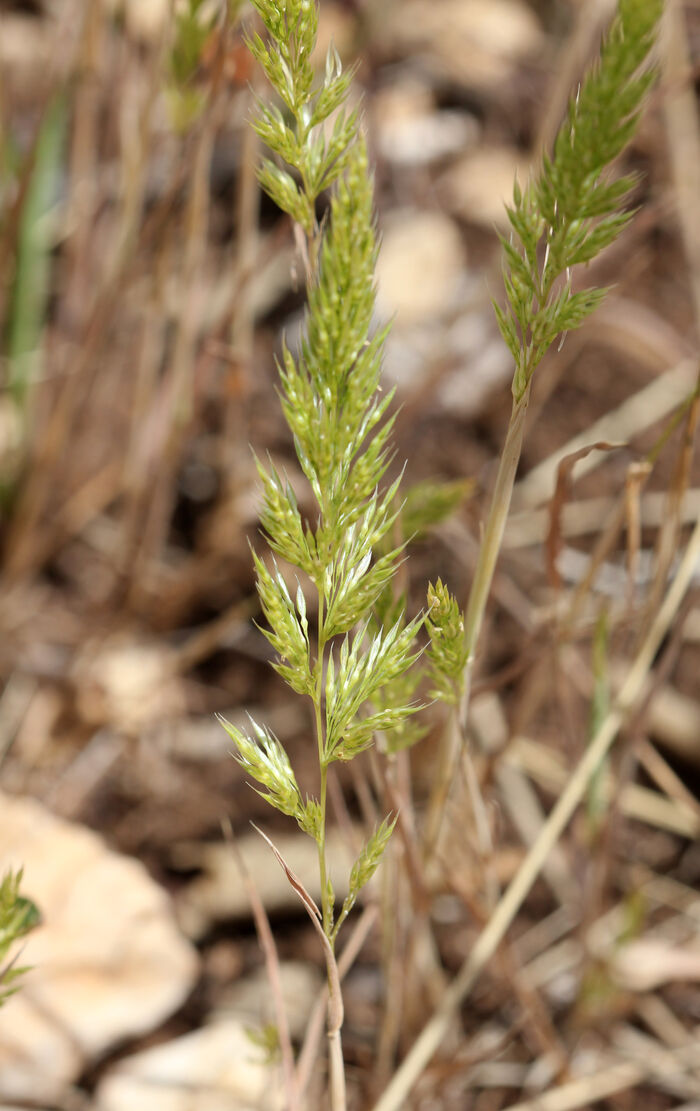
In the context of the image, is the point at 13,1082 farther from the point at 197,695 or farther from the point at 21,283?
the point at 21,283

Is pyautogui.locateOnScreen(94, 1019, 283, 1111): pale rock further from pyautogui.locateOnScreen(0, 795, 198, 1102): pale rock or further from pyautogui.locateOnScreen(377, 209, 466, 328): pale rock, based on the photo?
pyautogui.locateOnScreen(377, 209, 466, 328): pale rock

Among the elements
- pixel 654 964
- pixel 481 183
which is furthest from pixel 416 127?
pixel 654 964

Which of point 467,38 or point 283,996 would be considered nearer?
point 283,996

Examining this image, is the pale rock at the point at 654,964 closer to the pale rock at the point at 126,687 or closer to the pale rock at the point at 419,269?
the pale rock at the point at 126,687

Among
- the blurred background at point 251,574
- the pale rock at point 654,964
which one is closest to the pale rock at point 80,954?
the blurred background at point 251,574

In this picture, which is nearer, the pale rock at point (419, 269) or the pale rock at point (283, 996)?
the pale rock at point (283, 996)

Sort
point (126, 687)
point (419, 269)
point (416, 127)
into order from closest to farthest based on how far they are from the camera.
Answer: point (126, 687), point (419, 269), point (416, 127)

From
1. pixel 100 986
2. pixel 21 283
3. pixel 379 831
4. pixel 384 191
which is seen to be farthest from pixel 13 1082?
pixel 384 191

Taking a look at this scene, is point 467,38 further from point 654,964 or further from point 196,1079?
point 196,1079
